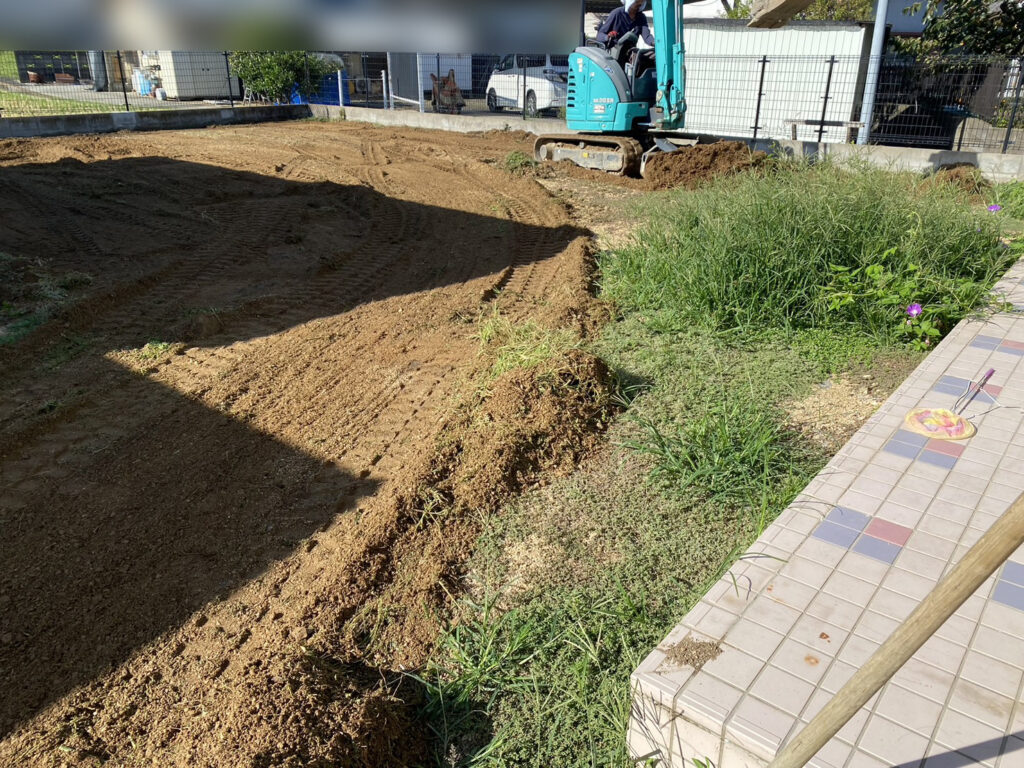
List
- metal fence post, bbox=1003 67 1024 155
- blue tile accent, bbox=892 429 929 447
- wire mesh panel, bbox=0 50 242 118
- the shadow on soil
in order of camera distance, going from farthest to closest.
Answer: wire mesh panel, bbox=0 50 242 118 < metal fence post, bbox=1003 67 1024 155 < blue tile accent, bbox=892 429 929 447 < the shadow on soil

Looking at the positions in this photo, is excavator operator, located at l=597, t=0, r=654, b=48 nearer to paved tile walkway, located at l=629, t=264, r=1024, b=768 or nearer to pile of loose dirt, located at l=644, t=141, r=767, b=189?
pile of loose dirt, located at l=644, t=141, r=767, b=189

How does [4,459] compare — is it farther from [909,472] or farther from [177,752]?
[909,472]

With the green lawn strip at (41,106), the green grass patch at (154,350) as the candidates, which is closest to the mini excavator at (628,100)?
the green grass patch at (154,350)

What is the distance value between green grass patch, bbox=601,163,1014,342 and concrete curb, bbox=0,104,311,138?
1468 centimetres

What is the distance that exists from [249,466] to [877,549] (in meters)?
3.11

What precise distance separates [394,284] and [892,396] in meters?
4.44

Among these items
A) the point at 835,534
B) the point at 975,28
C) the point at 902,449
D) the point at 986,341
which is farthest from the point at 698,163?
the point at 835,534

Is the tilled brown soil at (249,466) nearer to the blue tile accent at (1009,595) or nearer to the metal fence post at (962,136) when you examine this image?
the blue tile accent at (1009,595)

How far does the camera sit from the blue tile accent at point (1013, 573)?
8.84ft

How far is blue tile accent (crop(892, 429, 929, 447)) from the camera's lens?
A: 362cm

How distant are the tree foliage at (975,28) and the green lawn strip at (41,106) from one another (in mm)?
18346

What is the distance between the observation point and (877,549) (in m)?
2.85

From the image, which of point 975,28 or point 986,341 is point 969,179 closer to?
point 975,28

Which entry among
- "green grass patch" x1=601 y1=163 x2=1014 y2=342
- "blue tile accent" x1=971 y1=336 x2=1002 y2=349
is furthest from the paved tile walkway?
"green grass patch" x1=601 y1=163 x2=1014 y2=342
